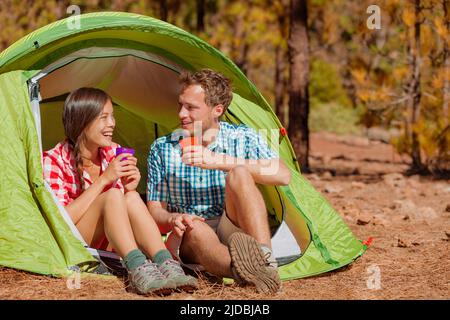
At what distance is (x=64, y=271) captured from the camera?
362cm

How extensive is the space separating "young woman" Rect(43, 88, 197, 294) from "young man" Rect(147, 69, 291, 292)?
165 millimetres

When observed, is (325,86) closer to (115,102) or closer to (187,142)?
(115,102)

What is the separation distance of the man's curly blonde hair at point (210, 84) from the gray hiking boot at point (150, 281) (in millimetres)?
919

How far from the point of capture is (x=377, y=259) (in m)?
4.42

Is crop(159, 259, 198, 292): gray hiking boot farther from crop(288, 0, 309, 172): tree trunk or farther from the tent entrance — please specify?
crop(288, 0, 309, 172): tree trunk

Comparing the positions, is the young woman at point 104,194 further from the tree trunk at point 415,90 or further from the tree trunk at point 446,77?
the tree trunk at point 415,90

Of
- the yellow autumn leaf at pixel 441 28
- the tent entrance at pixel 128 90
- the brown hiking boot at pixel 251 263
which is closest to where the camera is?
the brown hiking boot at pixel 251 263

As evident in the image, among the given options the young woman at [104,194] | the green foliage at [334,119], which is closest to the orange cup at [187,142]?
the young woman at [104,194]

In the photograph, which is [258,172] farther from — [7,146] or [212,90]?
[7,146]

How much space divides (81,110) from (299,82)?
197 inches

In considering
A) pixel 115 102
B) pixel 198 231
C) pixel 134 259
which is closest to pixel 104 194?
pixel 134 259

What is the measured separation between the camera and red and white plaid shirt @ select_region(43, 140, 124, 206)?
156 inches

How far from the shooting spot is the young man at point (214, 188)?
11.0 ft
